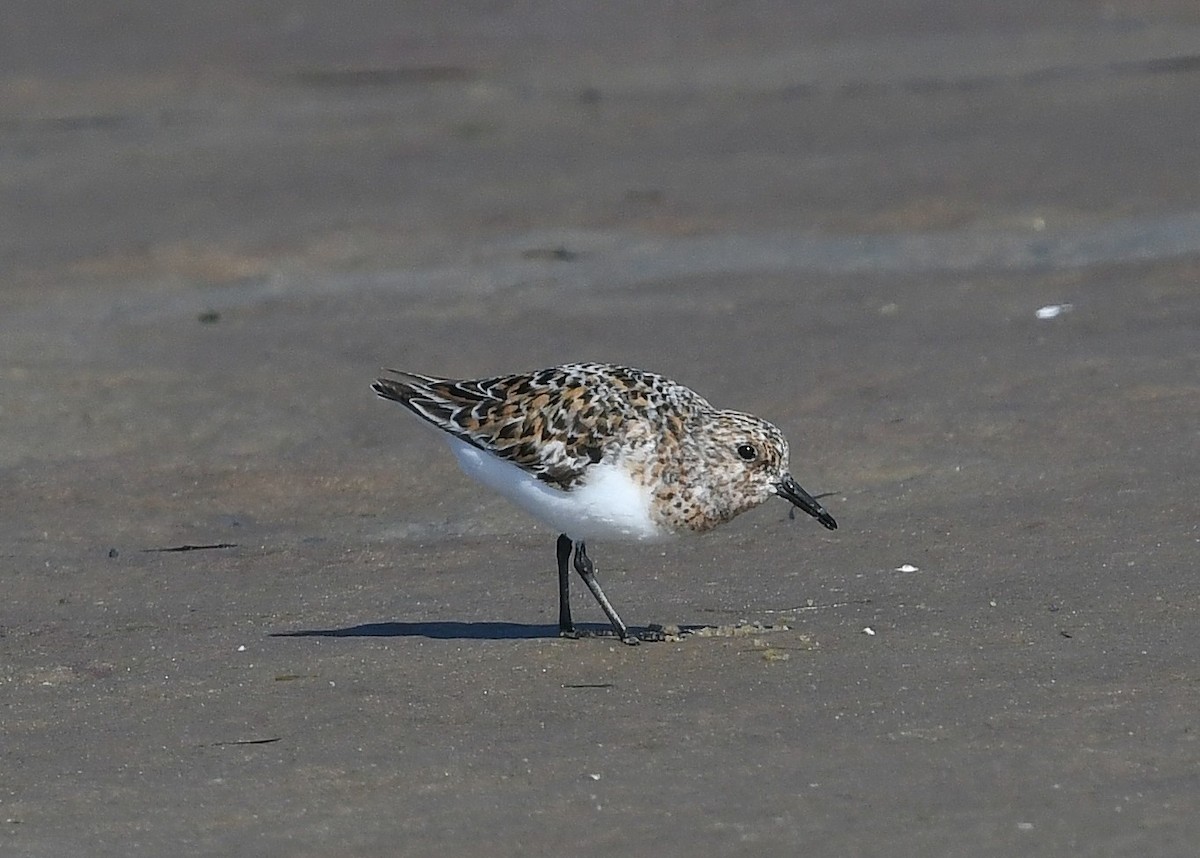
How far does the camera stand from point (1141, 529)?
787 centimetres

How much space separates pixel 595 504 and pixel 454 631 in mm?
729

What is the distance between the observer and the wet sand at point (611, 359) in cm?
574

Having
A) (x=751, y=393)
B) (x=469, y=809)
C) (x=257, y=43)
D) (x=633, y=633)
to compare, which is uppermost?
(x=257, y=43)

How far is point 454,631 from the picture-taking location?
7.35m

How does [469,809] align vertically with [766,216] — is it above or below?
below

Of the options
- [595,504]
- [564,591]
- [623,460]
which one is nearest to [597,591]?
[564,591]

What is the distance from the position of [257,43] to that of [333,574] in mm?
12682

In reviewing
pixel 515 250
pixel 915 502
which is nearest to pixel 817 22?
pixel 515 250

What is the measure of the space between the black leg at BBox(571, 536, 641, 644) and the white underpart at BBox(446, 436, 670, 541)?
0.14 m

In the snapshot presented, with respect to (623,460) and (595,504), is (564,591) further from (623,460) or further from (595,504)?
(623,460)

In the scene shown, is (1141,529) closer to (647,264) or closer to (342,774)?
(342,774)

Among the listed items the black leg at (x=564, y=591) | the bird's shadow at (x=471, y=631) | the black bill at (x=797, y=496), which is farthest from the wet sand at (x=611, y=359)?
the black bill at (x=797, y=496)

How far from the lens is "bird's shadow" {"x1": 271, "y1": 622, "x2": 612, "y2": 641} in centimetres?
726

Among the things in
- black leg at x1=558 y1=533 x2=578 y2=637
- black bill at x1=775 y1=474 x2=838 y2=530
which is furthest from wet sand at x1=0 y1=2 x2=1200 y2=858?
black bill at x1=775 y1=474 x2=838 y2=530
